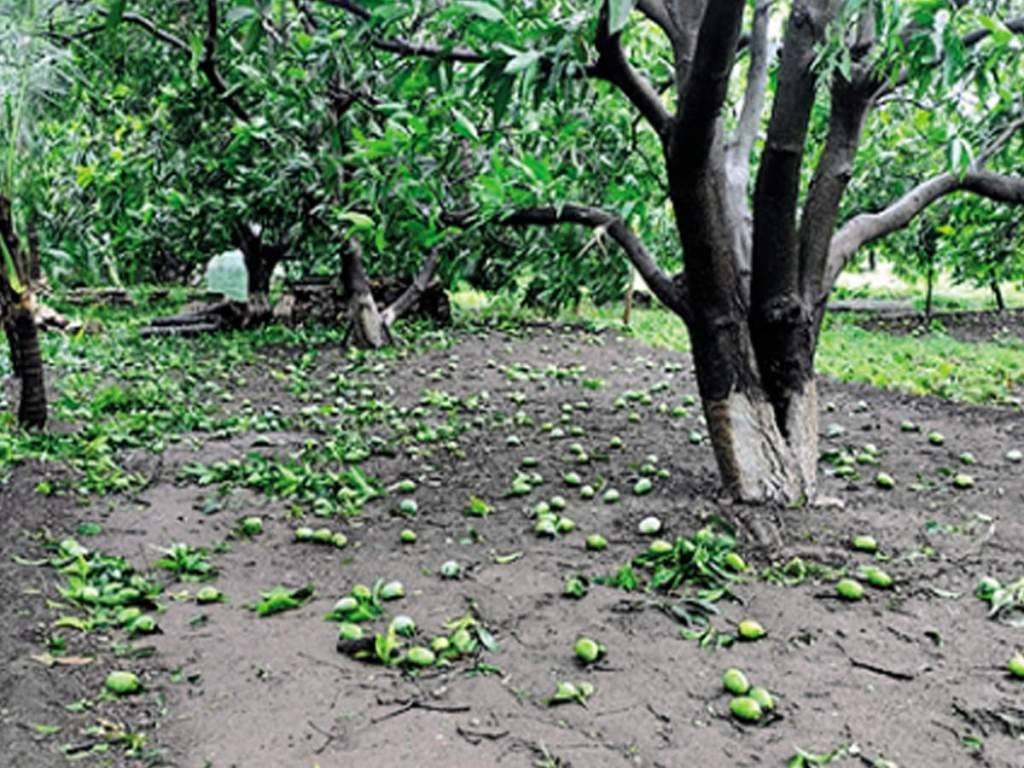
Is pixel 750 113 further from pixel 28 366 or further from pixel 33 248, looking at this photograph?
pixel 33 248

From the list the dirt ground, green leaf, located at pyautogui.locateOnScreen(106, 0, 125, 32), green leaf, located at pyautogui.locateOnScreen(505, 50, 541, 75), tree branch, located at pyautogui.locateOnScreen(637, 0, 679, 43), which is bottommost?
the dirt ground

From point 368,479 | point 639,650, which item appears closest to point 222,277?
point 368,479

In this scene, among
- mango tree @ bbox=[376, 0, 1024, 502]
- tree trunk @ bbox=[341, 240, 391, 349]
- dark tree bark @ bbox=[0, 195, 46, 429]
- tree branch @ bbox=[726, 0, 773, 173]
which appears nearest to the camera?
mango tree @ bbox=[376, 0, 1024, 502]

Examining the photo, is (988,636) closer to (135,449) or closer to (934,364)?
(135,449)

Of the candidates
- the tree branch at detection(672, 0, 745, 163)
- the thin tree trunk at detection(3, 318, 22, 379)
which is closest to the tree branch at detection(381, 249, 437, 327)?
the thin tree trunk at detection(3, 318, 22, 379)

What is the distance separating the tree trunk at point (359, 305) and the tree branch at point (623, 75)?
582cm

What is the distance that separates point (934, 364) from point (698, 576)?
6.54 meters

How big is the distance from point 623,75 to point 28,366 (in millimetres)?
3970

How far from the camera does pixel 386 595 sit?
314 cm

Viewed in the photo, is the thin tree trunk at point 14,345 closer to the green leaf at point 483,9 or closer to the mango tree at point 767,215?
the mango tree at point 767,215

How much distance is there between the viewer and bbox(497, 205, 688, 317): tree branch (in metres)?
4.01

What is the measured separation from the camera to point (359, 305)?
925 cm

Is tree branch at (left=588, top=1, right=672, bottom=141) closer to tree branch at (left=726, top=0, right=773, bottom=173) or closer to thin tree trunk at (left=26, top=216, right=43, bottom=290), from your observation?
tree branch at (left=726, top=0, right=773, bottom=173)

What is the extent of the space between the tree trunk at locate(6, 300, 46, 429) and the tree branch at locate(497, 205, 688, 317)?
3.06 meters
